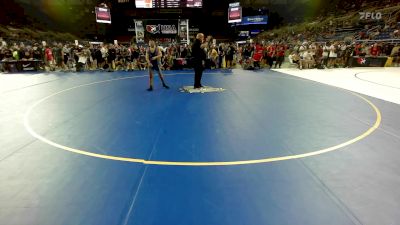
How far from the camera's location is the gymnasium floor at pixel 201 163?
2.92m

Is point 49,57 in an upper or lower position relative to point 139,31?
lower

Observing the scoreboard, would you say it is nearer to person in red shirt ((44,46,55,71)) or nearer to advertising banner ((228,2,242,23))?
advertising banner ((228,2,242,23))

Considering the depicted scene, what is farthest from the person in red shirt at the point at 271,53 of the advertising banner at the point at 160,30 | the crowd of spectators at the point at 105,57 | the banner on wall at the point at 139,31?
the advertising banner at the point at 160,30

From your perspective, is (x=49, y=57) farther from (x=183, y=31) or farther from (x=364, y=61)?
(x=364, y=61)

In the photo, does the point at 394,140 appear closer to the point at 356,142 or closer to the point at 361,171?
the point at 356,142

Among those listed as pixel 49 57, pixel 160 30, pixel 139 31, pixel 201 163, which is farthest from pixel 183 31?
pixel 201 163

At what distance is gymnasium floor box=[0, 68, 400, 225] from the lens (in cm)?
292

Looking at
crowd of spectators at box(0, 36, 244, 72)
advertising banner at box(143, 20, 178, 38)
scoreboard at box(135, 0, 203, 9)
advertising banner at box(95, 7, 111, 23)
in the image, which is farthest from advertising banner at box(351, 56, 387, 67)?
advertising banner at box(95, 7, 111, 23)

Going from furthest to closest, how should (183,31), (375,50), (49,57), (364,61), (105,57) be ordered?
1. (183,31)
2. (375,50)
3. (364,61)
4. (49,57)
5. (105,57)

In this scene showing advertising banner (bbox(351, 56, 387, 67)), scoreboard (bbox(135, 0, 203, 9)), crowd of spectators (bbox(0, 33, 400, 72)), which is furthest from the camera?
scoreboard (bbox(135, 0, 203, 9))

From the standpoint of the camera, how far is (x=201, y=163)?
13.2ft

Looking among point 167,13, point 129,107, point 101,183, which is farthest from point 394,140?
point 167,13

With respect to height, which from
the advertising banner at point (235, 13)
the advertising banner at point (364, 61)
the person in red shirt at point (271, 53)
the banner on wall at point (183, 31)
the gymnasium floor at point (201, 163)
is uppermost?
the advertising banner at point (235, 13)

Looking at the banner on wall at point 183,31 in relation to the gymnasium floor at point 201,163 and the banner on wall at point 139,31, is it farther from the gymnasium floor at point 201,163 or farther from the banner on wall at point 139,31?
the gymnasium floor at point 201,163
